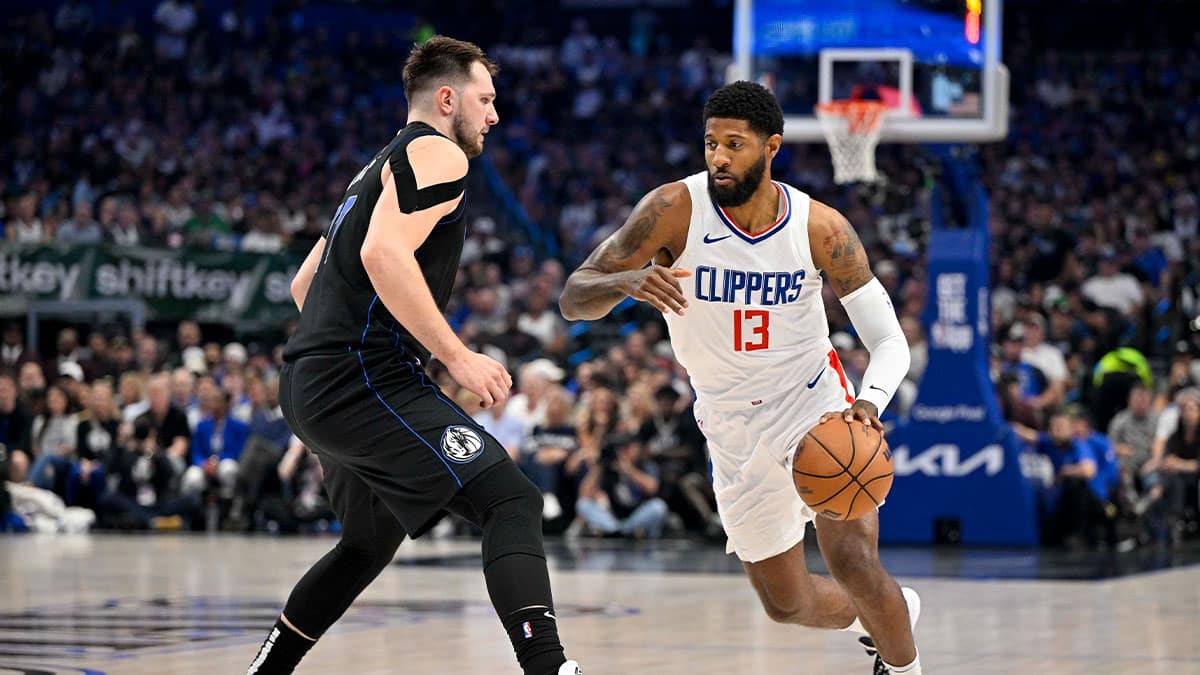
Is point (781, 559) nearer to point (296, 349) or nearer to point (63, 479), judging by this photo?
point (296, 349)

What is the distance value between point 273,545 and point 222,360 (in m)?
4.81

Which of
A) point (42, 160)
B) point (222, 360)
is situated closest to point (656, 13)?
point (42, 160)

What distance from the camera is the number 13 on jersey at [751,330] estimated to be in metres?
6.20

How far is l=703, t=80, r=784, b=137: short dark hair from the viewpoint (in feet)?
19.6

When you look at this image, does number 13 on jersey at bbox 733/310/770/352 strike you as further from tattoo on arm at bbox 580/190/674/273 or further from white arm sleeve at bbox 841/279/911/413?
tattoo on arm at bbox 580/190/674/273

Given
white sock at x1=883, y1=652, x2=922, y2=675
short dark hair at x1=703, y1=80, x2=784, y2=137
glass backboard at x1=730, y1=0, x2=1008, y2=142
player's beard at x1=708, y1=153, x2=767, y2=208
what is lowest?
white sock at x1=883, y1=652, x2=922, y2=675

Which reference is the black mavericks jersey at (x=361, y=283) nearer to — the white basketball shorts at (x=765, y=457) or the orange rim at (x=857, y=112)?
the white basketball shorts at (x=765, y=457)

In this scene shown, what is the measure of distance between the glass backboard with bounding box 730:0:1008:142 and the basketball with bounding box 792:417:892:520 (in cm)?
867

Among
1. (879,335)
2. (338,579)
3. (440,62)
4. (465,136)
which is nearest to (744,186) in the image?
(879,335)

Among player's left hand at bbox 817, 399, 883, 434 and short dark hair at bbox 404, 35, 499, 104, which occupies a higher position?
short dark hair at bbox 404, 35, 499, 104

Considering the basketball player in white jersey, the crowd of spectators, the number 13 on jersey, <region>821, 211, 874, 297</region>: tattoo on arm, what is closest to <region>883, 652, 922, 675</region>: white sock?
the basketball player in white jersey

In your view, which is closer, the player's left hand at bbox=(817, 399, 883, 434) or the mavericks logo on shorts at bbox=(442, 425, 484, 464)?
the mavericks logo on shorts at bbox=(442, 425, 484, 464)

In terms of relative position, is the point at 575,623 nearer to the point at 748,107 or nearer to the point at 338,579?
the point at 338,579

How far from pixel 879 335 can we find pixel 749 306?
18.9 inches
